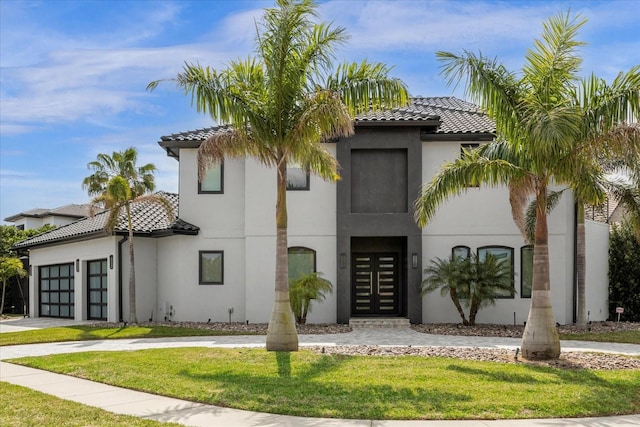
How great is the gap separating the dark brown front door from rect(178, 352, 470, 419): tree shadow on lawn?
10.6 meters

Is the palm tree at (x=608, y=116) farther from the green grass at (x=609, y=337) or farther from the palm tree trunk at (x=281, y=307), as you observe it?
the green grass at (x=609, y=337)

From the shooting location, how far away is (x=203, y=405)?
328 inches

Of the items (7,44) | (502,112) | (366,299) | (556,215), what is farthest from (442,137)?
(7,44)

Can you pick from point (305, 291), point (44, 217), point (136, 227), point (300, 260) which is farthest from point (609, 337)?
point (44, 217)

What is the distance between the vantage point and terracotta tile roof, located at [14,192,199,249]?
810 inches

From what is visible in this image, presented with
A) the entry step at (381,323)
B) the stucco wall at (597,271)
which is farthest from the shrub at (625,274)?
the entry step at (381,323)

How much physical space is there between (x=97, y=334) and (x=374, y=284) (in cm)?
917

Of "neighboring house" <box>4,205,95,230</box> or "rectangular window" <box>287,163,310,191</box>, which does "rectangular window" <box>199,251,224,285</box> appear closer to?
"rectangular window" <box>287,163,310,191</box>

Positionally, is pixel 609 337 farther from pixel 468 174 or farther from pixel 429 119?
pixel 429 119

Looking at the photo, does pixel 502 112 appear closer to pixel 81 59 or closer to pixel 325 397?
pixel 325 397

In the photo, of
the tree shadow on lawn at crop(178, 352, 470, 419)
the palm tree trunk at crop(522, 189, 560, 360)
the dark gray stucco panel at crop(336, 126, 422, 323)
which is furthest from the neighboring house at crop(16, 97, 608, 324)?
the tree shadow on lawn at crop(178, 352, 470, 419)

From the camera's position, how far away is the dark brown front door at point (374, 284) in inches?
824

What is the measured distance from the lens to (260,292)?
20.2m

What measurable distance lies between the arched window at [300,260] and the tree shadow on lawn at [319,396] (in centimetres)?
979
